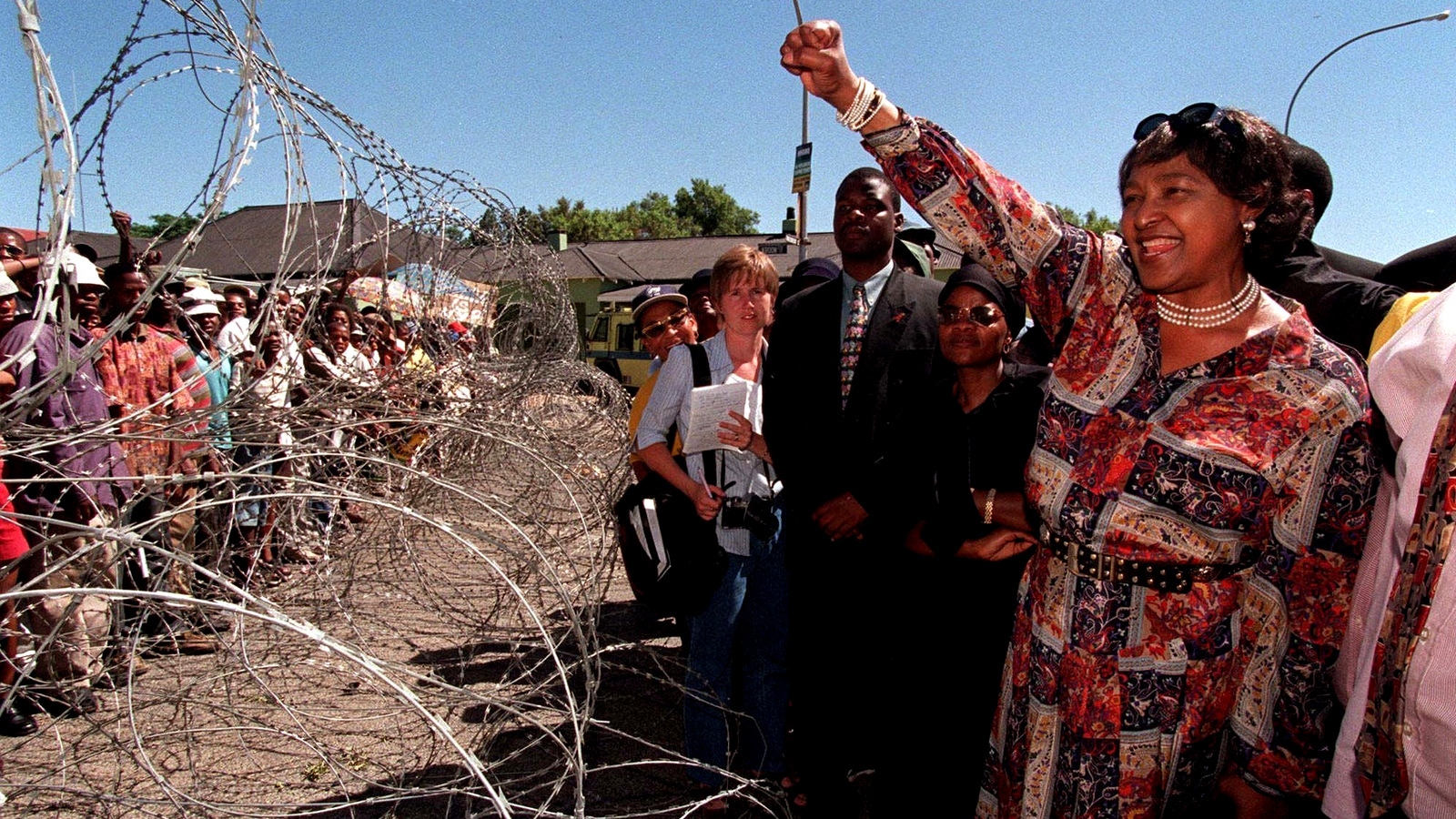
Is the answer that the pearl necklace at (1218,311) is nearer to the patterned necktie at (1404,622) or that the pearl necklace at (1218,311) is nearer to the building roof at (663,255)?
the patterned necktie at (1404,622)

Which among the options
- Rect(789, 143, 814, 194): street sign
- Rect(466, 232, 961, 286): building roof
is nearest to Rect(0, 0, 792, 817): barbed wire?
Rect(789, 143, 814, 194): street sign

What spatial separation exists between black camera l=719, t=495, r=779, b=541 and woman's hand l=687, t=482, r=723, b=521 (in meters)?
0.03

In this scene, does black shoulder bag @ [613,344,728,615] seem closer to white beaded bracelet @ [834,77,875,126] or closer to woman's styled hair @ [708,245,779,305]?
woman's styled hair @ [708,245,779,305]

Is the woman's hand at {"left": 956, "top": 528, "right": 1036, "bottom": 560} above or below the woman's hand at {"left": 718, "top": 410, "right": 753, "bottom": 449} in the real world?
below

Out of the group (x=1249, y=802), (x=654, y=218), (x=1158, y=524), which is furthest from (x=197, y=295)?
(x=654, y=218)

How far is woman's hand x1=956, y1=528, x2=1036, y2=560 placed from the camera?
6.89ft

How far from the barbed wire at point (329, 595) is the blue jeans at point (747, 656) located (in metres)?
0.24

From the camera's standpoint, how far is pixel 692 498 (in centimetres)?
278

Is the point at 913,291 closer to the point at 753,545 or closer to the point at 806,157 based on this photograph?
the point at 753,545

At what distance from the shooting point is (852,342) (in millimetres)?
2809

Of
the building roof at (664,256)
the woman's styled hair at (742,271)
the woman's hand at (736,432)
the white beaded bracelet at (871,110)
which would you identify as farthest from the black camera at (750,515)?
the building roof at (664,256)

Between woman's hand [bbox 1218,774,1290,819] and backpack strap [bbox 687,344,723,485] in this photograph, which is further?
backpack strap [bbox 687,344,723,485]

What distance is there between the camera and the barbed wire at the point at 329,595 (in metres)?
1.41

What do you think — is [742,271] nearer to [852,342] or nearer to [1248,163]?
[852,342]
